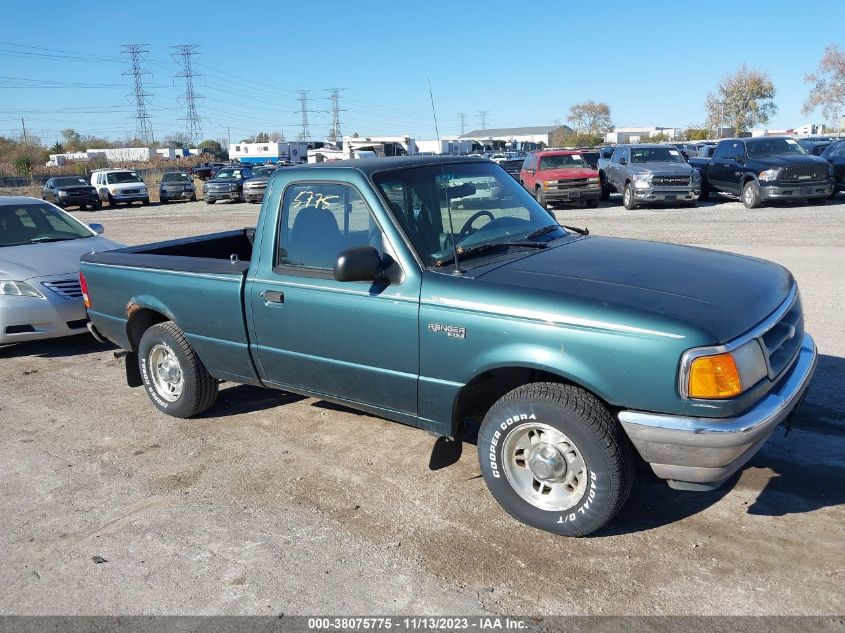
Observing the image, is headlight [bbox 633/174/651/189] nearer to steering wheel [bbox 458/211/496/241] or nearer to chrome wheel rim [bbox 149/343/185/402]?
steering wheel [bbox 458/211/496/241]

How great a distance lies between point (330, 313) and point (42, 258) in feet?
16.9

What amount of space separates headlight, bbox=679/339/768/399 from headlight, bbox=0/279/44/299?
6.62 metres

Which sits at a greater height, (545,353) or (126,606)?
(545,353)

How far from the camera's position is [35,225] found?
861 cm

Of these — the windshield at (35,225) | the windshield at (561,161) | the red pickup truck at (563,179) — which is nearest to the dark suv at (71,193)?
the red pickup truck at (563,179)

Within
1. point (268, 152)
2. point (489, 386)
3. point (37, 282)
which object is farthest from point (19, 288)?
point (268, 152)

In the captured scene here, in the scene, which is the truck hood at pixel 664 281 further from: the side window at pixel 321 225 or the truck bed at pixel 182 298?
the truck bed at pixel 182 298

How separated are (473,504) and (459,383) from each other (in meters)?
0.76

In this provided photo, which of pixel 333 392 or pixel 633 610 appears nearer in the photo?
pixel 633 610

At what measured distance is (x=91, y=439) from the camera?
530cm

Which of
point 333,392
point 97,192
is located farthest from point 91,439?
Result: point 97,192

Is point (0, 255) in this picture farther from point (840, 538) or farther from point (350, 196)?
point (840, 538)

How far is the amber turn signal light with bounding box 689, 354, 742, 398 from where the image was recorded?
313 cm

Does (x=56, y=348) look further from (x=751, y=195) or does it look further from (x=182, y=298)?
(x=751, y=195)
